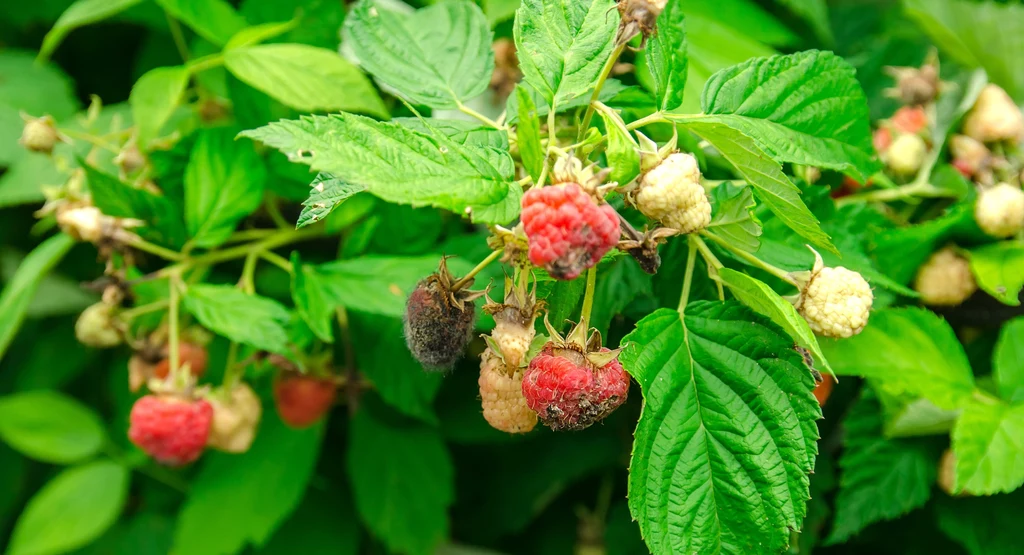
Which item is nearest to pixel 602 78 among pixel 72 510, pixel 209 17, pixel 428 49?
pixel 428 49

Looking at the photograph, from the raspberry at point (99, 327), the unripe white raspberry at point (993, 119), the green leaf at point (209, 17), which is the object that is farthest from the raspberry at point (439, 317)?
the unripe white raspberry at point (993, 119)

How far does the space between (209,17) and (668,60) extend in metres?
0.66

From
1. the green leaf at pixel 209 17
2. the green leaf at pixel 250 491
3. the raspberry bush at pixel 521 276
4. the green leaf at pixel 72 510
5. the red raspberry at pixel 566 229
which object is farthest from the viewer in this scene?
the green leaf at pixel 72 510

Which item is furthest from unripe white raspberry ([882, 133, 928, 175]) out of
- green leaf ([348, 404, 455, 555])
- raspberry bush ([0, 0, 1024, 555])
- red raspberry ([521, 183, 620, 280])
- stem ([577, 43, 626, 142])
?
green leaf ([348, 404, 455, 555])

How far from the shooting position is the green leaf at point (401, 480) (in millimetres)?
1167

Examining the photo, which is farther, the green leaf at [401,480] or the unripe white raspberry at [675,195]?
the green leaf at [401,480]

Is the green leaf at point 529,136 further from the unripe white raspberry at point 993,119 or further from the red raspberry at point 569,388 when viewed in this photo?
the unripe white raspberry at point 993,119

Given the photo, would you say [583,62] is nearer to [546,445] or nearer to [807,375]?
[807,375]

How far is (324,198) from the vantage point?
54 cm

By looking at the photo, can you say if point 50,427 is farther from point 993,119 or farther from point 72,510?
point 993,119

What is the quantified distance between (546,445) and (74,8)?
0.94 meters

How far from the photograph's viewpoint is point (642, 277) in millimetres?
731

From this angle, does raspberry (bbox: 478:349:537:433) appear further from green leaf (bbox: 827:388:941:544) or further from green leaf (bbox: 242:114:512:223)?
green leaf (bbox: 827:388:941:544)

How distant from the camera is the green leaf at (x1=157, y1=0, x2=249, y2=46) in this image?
3.14ft
